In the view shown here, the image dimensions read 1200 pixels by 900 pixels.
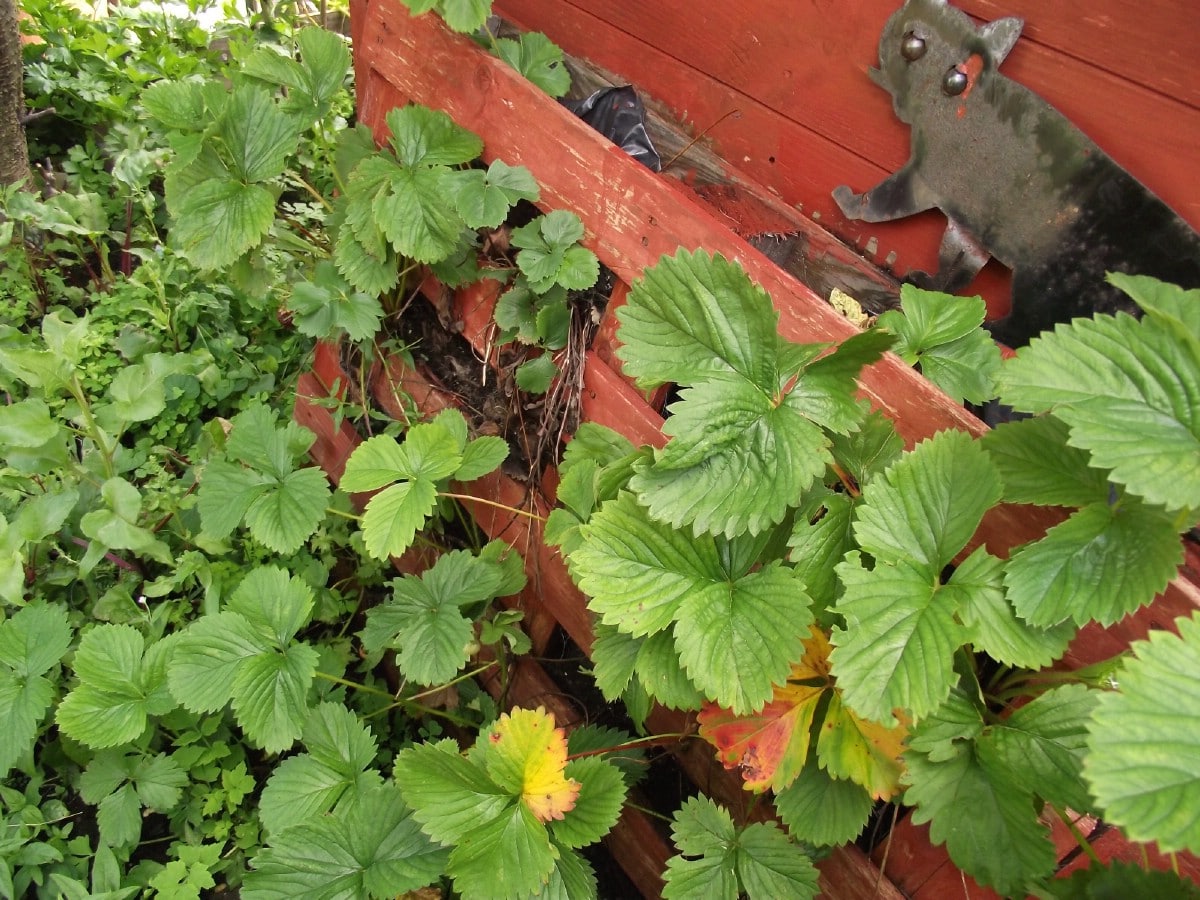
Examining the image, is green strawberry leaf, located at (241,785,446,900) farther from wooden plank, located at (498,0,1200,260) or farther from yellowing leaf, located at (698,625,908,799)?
wooden plank, located at (498,0,1200,260)

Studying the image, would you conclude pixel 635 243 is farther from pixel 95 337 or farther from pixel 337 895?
pixel 95 337

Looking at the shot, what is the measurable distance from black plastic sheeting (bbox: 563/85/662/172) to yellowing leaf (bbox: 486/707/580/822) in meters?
1.11

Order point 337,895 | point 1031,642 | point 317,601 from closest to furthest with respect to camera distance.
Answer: point 1031,642, point 337,895, point 317,601

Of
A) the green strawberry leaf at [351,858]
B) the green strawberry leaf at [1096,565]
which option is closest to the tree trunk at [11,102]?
the green strawberry leaf at [351,858]

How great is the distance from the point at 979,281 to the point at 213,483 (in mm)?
1435

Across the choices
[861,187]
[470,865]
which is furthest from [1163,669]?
[861,187]

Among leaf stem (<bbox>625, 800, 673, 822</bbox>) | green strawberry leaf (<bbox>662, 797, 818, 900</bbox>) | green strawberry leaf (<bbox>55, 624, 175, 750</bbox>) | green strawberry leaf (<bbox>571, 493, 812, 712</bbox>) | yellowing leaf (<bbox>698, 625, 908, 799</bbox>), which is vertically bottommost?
green strawberry leaf (<bbox>55, 624, 175, 750</bbox>)

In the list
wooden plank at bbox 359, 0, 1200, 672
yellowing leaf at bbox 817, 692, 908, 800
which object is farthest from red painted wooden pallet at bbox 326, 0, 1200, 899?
yellowing leaf at bbox 817, 692, 908, 800

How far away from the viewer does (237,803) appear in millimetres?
1516

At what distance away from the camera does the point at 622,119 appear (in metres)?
1.64

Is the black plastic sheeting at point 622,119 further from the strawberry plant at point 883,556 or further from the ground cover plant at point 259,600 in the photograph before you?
the strawberry plant at point 883,556

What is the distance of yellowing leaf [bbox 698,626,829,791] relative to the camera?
1.00m

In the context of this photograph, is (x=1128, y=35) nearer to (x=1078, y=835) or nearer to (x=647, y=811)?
(x=1078, y=835)

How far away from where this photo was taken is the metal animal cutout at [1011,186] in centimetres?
116
